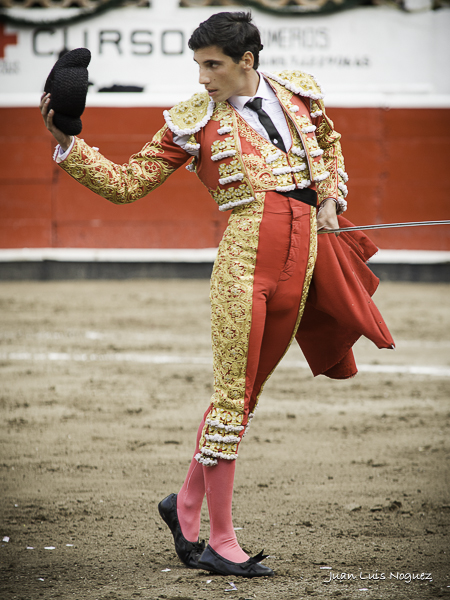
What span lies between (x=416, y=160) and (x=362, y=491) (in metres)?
7.23

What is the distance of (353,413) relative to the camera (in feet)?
13.6

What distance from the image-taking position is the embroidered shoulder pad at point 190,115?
2076 millimetres

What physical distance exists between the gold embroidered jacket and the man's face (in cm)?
5

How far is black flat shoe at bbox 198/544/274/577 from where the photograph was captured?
218cm

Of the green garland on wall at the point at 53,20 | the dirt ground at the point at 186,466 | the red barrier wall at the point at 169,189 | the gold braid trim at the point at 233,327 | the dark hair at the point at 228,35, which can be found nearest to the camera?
the dark hair at the point at 228,35

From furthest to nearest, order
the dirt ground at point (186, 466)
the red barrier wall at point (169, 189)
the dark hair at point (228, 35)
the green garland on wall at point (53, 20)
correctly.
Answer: the red barrier wall at point (169, 189) → the green garland on wall at point (53, 20) → the dirt ground at point (186, 466) → the dark hair at point (228, 35)

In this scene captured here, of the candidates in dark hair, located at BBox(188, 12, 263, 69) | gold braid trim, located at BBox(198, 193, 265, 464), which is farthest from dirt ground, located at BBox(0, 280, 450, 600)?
dark hair, located at BBox(188, 12, 263, 69)

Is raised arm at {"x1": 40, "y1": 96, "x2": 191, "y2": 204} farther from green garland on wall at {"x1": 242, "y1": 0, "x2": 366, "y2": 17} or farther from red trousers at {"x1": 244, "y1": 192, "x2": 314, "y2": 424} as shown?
green garland on wall at {"x1": 242, "y1": 0, "x2": 366, "y2": 17}

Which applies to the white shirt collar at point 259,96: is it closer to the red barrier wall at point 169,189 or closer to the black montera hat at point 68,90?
the black montera hat at point 68,90

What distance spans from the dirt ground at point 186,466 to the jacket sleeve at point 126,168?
102cm

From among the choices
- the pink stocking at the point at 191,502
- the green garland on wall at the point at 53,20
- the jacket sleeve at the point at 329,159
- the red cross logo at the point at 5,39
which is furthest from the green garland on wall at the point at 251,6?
the pink stocking at the point at 191,502

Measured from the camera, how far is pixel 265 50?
8.95 meters

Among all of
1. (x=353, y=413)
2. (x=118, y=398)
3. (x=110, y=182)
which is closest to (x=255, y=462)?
(x=353, y=413)

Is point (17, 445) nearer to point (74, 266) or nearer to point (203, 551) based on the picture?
point (203, 551)
